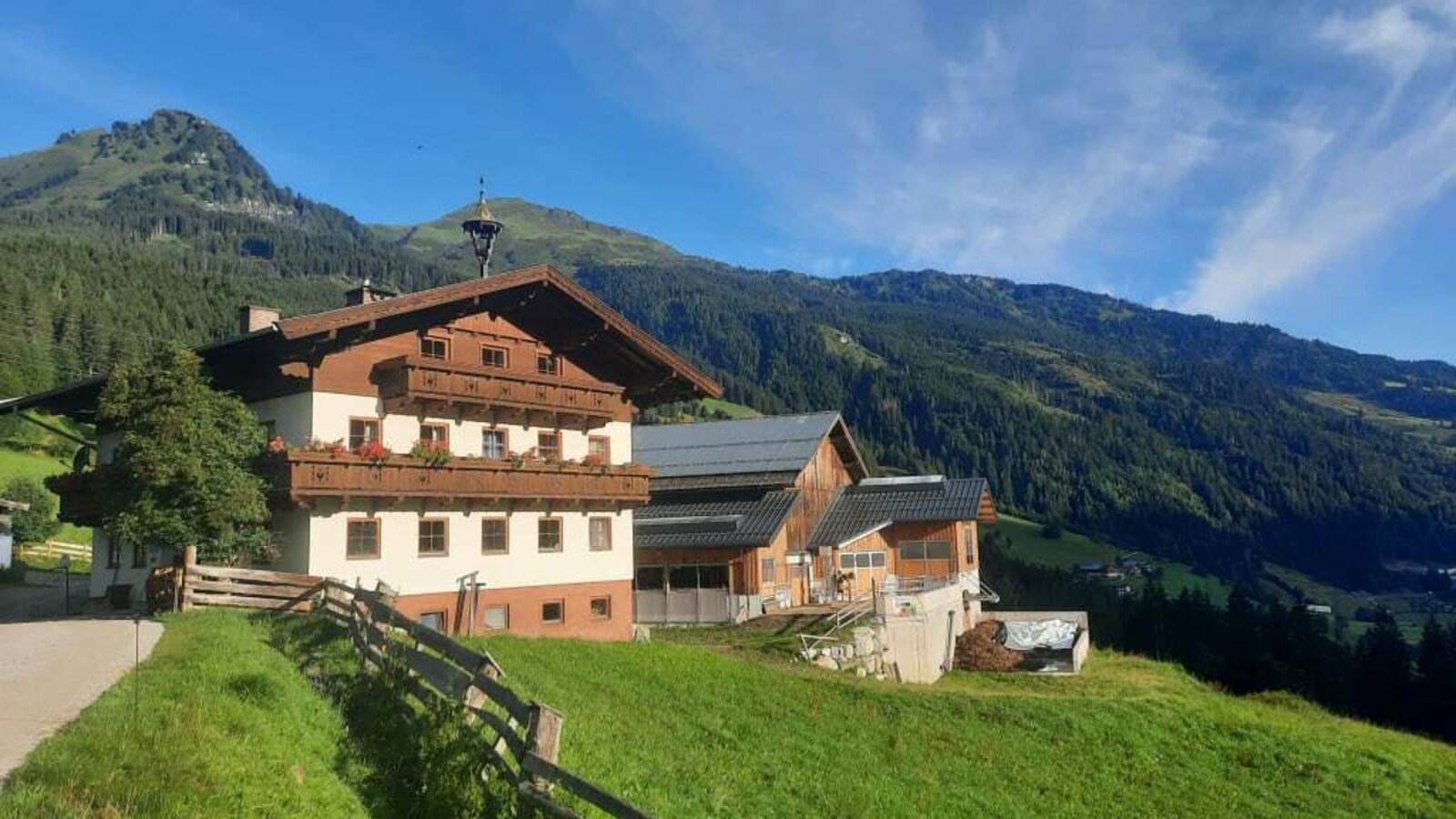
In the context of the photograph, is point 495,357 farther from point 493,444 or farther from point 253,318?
point 253,318

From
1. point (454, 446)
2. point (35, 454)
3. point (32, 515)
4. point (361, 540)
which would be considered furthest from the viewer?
point (35, 454)

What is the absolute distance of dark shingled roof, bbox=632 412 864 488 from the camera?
165 feet

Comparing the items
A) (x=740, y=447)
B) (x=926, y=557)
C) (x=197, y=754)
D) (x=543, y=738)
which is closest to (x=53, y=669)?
(x=197, y=754)

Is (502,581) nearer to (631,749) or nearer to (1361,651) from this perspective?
(631,749)

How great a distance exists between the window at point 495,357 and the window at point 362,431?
15.1 ft

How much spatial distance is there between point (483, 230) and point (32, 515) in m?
46.7

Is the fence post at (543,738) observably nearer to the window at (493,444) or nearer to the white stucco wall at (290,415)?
the white stucco wall at (290,415)

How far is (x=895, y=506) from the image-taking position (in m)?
53.5

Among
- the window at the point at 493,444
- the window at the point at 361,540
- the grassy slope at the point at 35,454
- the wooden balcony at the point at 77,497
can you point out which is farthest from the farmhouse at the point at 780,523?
the grassy slope at the point at 35,454

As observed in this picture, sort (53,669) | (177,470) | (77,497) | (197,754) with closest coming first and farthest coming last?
(197,754), (53,669), (177,470), (77,497)

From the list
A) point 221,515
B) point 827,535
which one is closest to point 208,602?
point 221,515

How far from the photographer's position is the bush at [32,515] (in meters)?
60.9

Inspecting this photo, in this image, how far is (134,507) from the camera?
2359cm

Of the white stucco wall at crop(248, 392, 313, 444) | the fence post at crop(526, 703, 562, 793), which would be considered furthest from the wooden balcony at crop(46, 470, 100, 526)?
the fence post at crop(526, 703, 562, 793)
